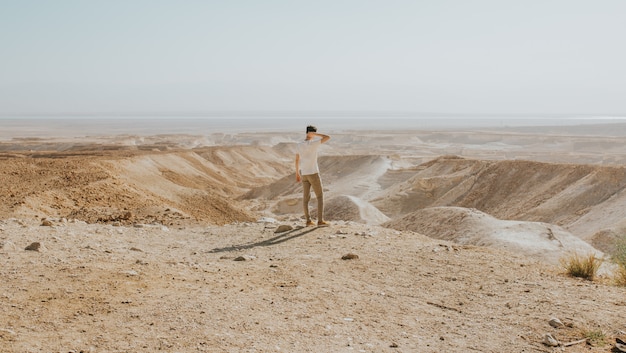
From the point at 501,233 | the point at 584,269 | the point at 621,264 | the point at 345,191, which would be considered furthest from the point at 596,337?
the point at 345,191

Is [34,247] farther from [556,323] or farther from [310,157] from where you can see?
[556,323]

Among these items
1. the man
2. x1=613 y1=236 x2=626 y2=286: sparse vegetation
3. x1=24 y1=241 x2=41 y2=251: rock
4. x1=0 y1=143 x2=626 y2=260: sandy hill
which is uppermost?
the man

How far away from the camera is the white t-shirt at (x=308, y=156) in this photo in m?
9.10

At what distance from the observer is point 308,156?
362 inches

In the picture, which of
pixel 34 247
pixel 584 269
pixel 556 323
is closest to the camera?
pixel 556 323

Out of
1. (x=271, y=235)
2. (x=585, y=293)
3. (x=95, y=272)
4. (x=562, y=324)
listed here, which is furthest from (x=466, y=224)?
(x=95, y=272)

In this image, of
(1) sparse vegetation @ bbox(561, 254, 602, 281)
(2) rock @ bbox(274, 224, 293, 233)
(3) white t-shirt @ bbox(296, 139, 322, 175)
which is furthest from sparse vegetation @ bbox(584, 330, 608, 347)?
(2) rock @ bbox(274, 224, 293, 233)

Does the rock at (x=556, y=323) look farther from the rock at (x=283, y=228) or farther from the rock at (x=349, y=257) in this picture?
the rock at (x=283, y=228)

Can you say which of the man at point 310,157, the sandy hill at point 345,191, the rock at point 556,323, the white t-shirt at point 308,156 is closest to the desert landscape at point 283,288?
the rock at point 556,323

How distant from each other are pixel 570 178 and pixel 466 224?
1259 cm

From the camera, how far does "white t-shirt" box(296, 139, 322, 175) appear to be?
9102 mm

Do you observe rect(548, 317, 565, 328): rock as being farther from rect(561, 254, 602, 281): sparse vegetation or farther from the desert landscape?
rect(561, 254, 602, 281): sparse vegetation

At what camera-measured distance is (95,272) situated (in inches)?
228

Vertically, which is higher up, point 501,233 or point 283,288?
point 283,288
